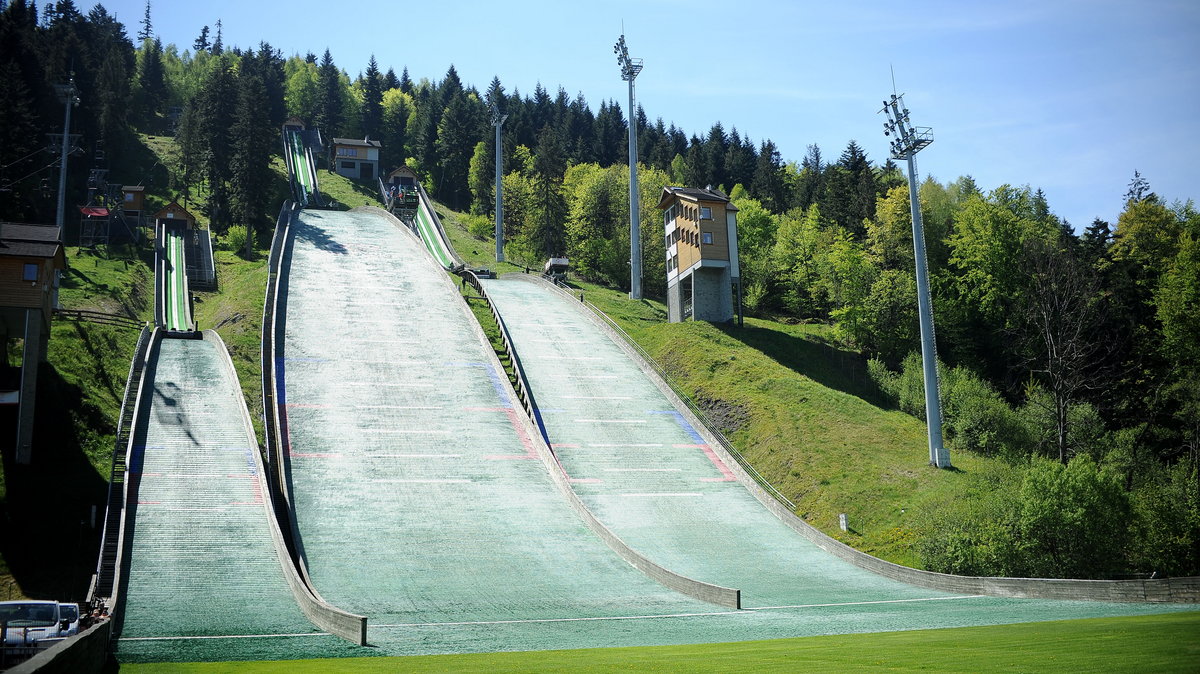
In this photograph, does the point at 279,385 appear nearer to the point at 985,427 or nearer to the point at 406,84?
the point at 985,427

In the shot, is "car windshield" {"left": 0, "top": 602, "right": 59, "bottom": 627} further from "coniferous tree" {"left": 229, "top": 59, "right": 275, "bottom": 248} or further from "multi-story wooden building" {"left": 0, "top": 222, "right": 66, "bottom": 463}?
"coniferous tree" {"left": 229, "top": 59, "right": 275, "bottom": 248}

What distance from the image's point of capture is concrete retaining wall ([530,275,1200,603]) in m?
18.2

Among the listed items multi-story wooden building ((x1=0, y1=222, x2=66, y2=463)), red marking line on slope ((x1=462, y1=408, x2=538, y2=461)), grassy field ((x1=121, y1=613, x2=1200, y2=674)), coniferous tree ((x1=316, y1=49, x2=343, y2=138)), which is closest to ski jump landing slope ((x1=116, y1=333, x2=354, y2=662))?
grassy field ((x1=121, y1=613, x2=1200, y2=674))

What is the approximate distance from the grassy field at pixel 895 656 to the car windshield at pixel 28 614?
270 centimetres

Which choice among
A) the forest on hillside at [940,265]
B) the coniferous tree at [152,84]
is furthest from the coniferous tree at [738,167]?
the coniferous tree at [152,84]

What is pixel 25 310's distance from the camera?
2833cm

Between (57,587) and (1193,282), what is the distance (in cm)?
4645

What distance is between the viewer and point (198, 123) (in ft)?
238

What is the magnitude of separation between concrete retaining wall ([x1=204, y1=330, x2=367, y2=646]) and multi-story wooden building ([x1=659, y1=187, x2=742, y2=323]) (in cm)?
2593

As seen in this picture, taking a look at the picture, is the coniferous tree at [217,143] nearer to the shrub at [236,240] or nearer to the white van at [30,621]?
the shrub at [236,240]

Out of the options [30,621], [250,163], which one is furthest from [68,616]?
[250,163]

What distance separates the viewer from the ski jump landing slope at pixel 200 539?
1700 cm

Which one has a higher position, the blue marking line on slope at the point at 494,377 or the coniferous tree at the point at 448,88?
the coniferous tree at the point at 448,88

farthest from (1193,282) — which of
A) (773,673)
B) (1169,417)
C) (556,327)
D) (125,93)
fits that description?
(125,93)
